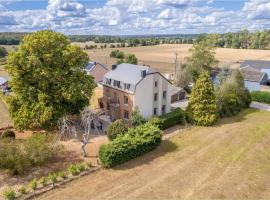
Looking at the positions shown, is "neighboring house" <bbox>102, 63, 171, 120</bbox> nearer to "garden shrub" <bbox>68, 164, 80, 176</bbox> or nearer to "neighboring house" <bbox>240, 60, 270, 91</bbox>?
"garden shrub" <bbox>68, 164, 80, 176</bbox>

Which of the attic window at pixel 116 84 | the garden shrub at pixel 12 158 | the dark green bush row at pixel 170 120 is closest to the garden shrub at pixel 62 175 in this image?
the garden shrub at pixel 12 158

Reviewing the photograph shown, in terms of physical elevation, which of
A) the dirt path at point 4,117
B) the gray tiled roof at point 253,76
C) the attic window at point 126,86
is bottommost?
the dirt path at point 4,117

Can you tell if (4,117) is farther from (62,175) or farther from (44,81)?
(62,175)

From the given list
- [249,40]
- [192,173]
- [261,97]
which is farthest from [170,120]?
[249,40]

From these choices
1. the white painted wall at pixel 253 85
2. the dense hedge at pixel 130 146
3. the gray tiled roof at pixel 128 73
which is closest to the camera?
the dense hedge at pixel 130 146

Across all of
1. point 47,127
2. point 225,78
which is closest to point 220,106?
point 225,78

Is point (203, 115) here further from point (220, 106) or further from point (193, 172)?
point (193, 172)

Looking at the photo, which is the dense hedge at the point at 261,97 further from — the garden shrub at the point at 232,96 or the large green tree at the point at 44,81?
the large green tree at the point at 44,81
